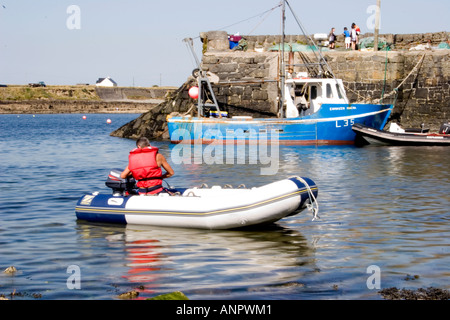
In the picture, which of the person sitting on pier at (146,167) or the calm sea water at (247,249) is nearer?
the calm sea water at (247,249)

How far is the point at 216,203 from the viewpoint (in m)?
9.50

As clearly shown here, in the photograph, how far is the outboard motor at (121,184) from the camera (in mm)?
10758

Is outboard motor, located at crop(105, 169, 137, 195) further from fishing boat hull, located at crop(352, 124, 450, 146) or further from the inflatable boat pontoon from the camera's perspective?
fishing boat hull, located at crop(352, 124, 450, 146)

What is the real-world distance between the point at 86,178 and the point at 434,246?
10.7 metres

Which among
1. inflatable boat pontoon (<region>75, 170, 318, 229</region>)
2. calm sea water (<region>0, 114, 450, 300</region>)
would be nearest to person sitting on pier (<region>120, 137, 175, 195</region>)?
inflatable boat pontoon (<region>75, 170, 318, 229</region>)

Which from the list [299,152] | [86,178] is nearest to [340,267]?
[86,178]

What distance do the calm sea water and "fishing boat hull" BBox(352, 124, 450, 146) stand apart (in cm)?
778

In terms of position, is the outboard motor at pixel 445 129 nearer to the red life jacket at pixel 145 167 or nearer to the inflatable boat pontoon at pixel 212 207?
the inflatable boat pontoon at pixel 212 207

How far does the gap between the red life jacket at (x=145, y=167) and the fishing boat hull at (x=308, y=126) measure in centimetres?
1483

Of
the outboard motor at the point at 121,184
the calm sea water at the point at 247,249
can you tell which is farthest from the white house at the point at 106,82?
the outboard motor at the point at 121,184

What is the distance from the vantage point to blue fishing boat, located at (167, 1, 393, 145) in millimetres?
24717

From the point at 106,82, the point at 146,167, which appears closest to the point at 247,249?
the point at 146,167

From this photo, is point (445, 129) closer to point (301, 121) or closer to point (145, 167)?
point (301, 121)

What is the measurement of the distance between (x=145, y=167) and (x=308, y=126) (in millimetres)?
15379
